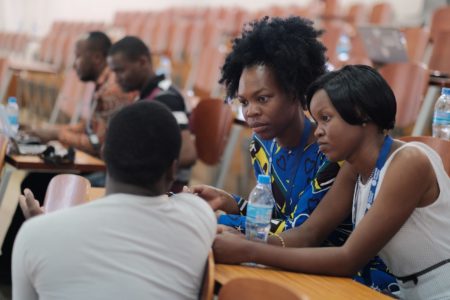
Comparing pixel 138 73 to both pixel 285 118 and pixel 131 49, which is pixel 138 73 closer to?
pixel 131 49

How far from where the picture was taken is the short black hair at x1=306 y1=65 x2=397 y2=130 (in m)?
1.91

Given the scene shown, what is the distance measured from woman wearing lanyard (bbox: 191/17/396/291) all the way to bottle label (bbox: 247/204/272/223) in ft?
0.63

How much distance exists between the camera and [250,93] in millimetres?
2227

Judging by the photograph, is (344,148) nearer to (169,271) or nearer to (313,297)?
(313,297)

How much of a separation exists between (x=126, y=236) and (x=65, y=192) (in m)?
0.68

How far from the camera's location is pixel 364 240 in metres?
1.84

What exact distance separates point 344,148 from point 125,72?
2351mm

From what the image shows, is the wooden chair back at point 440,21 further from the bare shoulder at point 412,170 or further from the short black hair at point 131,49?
the bare shoulder at point 412,170

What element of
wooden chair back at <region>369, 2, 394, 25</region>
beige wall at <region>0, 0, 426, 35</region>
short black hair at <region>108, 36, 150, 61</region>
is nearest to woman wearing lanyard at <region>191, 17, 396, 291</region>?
short black hair at <region>108, 36, 150, 61</region>

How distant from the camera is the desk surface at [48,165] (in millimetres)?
3346

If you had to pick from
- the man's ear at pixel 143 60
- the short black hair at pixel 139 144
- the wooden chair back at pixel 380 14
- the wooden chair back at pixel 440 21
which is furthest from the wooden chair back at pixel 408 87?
the wooden chair back at pixel 380 14

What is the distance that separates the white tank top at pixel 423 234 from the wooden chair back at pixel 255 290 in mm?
688

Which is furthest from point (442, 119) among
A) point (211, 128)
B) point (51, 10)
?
point (51, 10)

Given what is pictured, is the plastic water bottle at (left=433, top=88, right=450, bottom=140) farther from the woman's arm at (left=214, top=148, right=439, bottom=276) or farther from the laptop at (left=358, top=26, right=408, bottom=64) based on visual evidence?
the woman's arm at (left=214, top=148, right=439, bottom=276)
